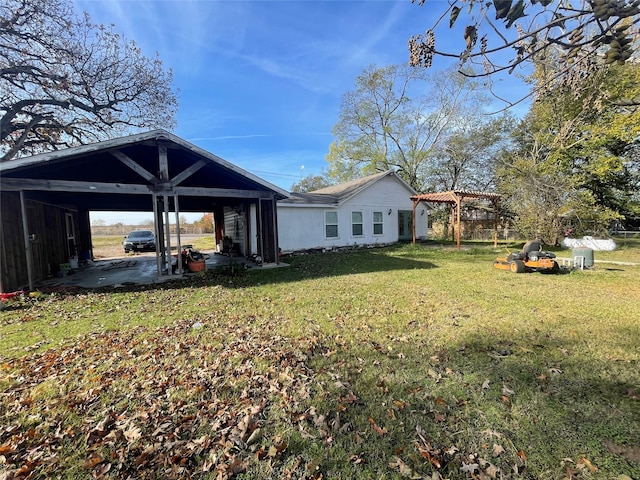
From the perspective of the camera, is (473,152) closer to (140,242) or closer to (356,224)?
(356,224)

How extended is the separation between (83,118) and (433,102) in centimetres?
2417

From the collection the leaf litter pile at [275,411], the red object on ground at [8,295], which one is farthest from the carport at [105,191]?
the leaf litter pile at [275,411]

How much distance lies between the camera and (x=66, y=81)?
12172 mm

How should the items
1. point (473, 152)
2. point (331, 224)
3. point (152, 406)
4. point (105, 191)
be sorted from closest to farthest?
1. point (152, 406)
2. point (105, 191)
3. point (331, 224)
4. point (473, 152)

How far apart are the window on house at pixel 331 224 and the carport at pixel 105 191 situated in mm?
4104

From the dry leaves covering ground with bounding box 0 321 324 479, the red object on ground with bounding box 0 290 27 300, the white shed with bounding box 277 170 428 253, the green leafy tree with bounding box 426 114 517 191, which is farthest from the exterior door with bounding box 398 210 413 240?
the red object on ground with bounding box 0 290 27 300

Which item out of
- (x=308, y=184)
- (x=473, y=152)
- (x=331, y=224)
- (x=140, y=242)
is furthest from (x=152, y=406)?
(x=308, y=184)

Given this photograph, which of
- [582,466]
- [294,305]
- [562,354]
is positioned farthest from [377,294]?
[582,466]

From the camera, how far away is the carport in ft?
22.1

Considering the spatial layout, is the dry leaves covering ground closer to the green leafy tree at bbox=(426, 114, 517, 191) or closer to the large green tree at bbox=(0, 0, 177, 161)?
the large green tree at bbox=(0, 0, 177, 161)

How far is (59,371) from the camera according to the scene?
3.28 metres

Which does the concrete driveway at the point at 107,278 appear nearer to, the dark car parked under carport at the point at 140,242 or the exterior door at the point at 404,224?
the dark car parked under carport at the point at 140,242

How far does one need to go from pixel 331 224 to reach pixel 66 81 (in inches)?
522

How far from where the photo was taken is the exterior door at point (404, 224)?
18.3 metres
